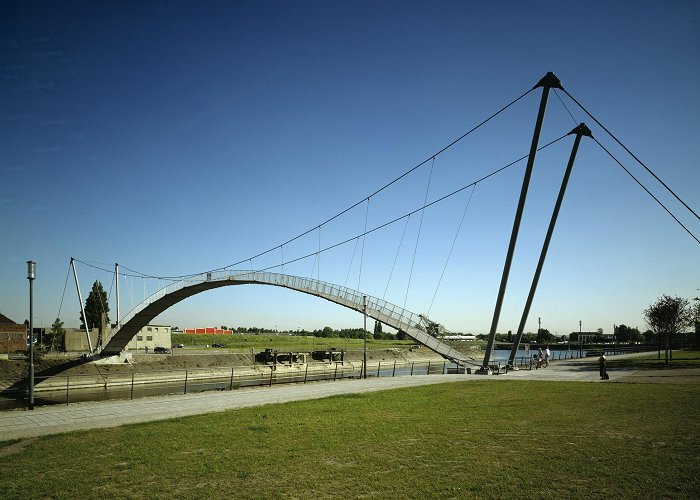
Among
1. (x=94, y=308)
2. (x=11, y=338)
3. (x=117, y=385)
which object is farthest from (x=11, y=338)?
(x=117, y=385)

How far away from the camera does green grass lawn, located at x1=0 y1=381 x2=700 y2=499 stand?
6.05 meters

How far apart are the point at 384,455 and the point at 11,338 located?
61.7 metres

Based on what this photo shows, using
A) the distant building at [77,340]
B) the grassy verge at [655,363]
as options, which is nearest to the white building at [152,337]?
the distant building at [77,340]

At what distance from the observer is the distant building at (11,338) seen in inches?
2040

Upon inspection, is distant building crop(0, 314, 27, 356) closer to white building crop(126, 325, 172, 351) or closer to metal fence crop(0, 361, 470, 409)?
white building crop(126, 325, 172, 351)

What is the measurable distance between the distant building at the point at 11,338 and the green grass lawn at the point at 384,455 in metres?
54.6

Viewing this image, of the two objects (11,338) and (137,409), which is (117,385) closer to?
(11,338)

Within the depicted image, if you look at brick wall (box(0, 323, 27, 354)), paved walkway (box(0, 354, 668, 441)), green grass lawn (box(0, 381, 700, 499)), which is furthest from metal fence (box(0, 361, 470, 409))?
brick wall (box(0, 323, 27, 354))

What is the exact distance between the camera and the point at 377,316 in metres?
30.2

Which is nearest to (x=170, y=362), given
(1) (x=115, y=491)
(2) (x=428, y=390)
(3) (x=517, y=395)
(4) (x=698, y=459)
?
(2) (x=428, y=390)

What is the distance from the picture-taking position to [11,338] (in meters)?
52.9

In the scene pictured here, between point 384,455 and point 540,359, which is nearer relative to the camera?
point 384,455

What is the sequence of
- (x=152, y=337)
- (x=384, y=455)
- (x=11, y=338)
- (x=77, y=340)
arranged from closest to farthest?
1. (x=384, y=455)
2. (x=11, y=338)
3. (x=77, y=340)
4. (x=152, y=337)

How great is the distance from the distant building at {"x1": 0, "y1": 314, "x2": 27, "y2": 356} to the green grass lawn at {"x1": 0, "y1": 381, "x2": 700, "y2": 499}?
5460 cm
